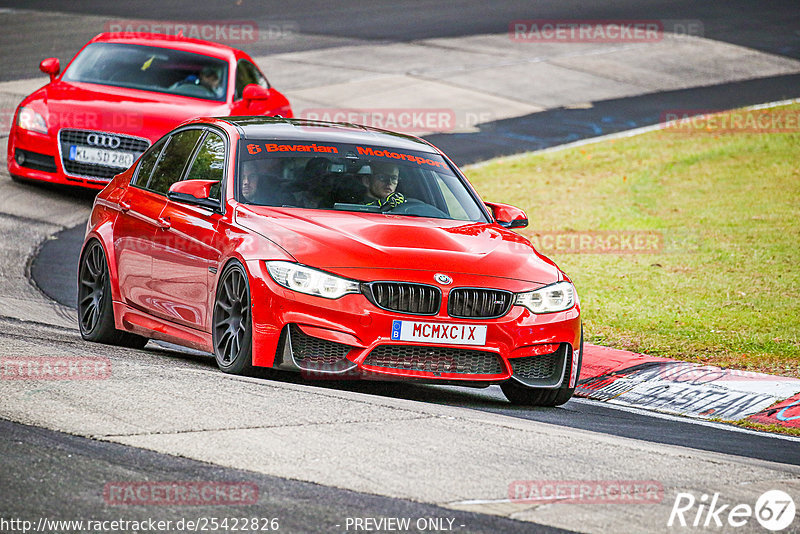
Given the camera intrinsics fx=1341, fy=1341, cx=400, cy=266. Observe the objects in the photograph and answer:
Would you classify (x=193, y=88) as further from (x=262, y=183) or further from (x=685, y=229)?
(x=262, y=183)

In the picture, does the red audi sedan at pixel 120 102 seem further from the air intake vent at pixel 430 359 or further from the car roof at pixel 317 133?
the air intake vent at pixel 430 359

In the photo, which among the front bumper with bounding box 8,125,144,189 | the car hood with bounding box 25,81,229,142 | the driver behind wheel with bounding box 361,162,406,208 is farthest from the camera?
the front bumper with bounding box 8,125,144,189

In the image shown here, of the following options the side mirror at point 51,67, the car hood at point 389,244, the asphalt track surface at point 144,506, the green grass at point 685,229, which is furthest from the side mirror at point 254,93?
the asphalt track surface at point 144,506

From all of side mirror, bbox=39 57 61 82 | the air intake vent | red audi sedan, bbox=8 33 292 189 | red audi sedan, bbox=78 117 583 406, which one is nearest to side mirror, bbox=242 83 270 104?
red audi sedan, bbox=8 33 292 189

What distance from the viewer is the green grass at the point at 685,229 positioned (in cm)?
1081

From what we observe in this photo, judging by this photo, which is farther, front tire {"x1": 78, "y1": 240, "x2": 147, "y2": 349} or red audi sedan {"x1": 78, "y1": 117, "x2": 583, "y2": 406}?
front tire {"x1": 78, "y1": 240, "x2": 147, "y2": 349}

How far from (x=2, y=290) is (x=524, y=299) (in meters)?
5.53

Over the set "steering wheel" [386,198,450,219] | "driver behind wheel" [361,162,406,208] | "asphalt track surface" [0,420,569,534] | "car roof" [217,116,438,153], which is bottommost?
"asphalt track surface" [0,420,569,534]

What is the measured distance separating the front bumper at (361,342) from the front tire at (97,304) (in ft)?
6.87

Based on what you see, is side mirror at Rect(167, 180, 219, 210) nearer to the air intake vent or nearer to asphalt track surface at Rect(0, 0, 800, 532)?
asphalt track surface at Rect(0, 0, 800, 532)

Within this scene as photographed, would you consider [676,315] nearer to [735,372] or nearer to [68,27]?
[735,372]

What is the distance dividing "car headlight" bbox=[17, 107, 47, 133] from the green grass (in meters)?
5.68

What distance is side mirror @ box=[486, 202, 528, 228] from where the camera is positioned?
8852 mm

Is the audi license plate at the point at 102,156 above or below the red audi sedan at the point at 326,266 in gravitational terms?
below
